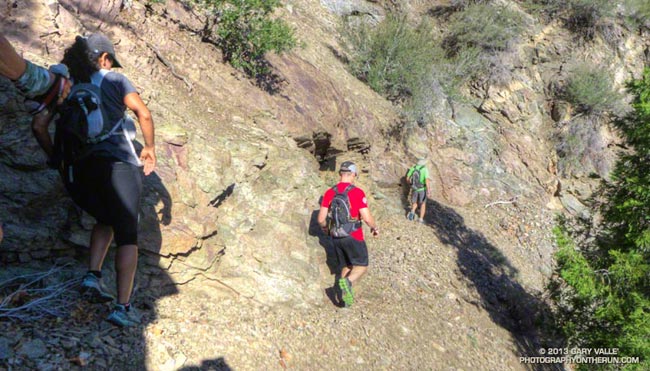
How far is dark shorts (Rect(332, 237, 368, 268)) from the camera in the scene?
5195mm

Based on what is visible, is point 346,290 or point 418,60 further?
point 418,60

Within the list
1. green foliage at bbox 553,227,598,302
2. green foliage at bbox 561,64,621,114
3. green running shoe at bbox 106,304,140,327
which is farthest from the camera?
green foliage at bbox 561,64,621,114

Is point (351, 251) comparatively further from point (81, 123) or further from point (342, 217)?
point (81, 123)

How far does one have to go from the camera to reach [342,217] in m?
5.12

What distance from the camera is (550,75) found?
14.5 m

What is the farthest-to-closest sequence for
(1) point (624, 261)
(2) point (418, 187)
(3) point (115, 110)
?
(2) point (418, 187) → (1) point (624, 261) → (3) point (115, 110)

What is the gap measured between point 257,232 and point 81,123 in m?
2.50

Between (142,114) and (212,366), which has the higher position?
(142,114)

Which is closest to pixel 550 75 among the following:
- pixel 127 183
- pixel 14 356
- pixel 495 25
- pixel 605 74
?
pixel 605 74

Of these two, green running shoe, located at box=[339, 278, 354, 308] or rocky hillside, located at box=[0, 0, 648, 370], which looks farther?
green running shoe, located at box=[339, 278, 354, 308]

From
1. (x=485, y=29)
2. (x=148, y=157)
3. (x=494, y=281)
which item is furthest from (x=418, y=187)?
(x=485, y=29)

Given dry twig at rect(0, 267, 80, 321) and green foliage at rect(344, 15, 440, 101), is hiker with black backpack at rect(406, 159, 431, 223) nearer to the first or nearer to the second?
green foliage at rect(344, 15, 440, 101)

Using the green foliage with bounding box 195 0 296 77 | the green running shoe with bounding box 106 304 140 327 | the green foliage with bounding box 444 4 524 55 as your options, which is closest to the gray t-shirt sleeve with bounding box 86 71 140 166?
the green running shoe with bounding box 106 304 140 327

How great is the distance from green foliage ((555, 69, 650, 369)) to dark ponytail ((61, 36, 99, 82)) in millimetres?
5827
